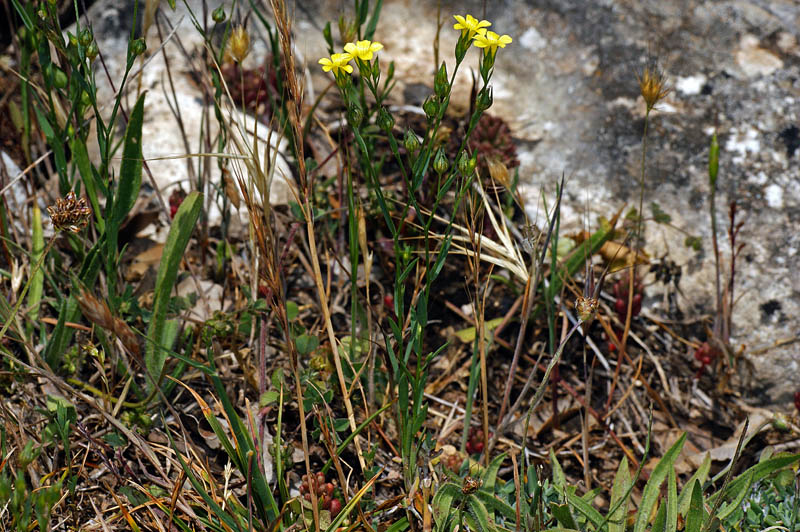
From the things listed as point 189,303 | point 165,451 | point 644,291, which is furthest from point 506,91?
point 165,451

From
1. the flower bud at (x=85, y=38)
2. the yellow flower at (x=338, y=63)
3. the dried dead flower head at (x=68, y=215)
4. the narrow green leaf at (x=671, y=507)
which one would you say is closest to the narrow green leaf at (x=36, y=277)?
the dried dead flower head at (x=68, y=215)

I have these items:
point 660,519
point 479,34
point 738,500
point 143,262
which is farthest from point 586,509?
point 143,262

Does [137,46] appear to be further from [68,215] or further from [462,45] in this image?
[462,45]

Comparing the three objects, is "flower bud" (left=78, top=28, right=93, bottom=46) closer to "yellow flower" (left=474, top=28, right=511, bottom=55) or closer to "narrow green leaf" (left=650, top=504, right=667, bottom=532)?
"yellow flower" (left=474, top=28, right=511, bottom=55)

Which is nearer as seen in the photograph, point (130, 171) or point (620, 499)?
point (620, 499)

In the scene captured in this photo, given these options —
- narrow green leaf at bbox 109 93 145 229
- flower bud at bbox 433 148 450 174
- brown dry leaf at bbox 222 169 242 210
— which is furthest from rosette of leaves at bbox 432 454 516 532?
narrow green leaf at bbox 109 93 145 229

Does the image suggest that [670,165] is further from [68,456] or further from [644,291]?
[68,456]
